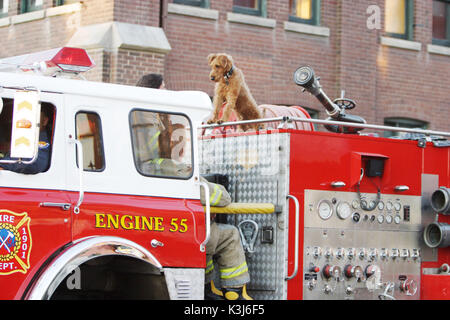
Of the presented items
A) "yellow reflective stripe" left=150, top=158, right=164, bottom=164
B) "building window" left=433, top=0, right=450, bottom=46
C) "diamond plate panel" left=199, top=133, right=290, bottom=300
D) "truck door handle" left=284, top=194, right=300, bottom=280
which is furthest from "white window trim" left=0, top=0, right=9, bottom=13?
"yellow reflective stripe" left=150, top=158, right=164, bottom=164

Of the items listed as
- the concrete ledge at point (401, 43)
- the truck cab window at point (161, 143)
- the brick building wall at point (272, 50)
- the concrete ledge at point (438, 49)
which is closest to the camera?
the truck cab window at point (161, 143)

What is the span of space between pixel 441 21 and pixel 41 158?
14.0 m

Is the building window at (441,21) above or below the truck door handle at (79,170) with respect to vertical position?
above

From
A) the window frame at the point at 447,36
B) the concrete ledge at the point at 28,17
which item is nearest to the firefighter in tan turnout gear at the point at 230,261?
the concrete ledge at the point at 28,17

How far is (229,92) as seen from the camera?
292 inches

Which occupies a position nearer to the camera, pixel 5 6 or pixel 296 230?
pixel 296 230

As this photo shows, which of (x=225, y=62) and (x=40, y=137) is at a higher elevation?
(x=225, y=62)

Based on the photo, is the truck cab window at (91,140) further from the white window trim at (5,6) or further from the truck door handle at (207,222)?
the white window trim at (5,6)

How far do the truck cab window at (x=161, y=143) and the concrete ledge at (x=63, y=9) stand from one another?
888 cm

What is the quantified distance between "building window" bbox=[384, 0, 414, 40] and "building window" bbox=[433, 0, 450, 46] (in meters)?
0.83

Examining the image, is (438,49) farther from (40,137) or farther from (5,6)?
(40,137)

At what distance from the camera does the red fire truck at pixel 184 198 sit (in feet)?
16.6

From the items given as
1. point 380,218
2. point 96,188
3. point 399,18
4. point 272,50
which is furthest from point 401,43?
point 96,188

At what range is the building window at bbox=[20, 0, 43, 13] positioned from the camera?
1524cm
